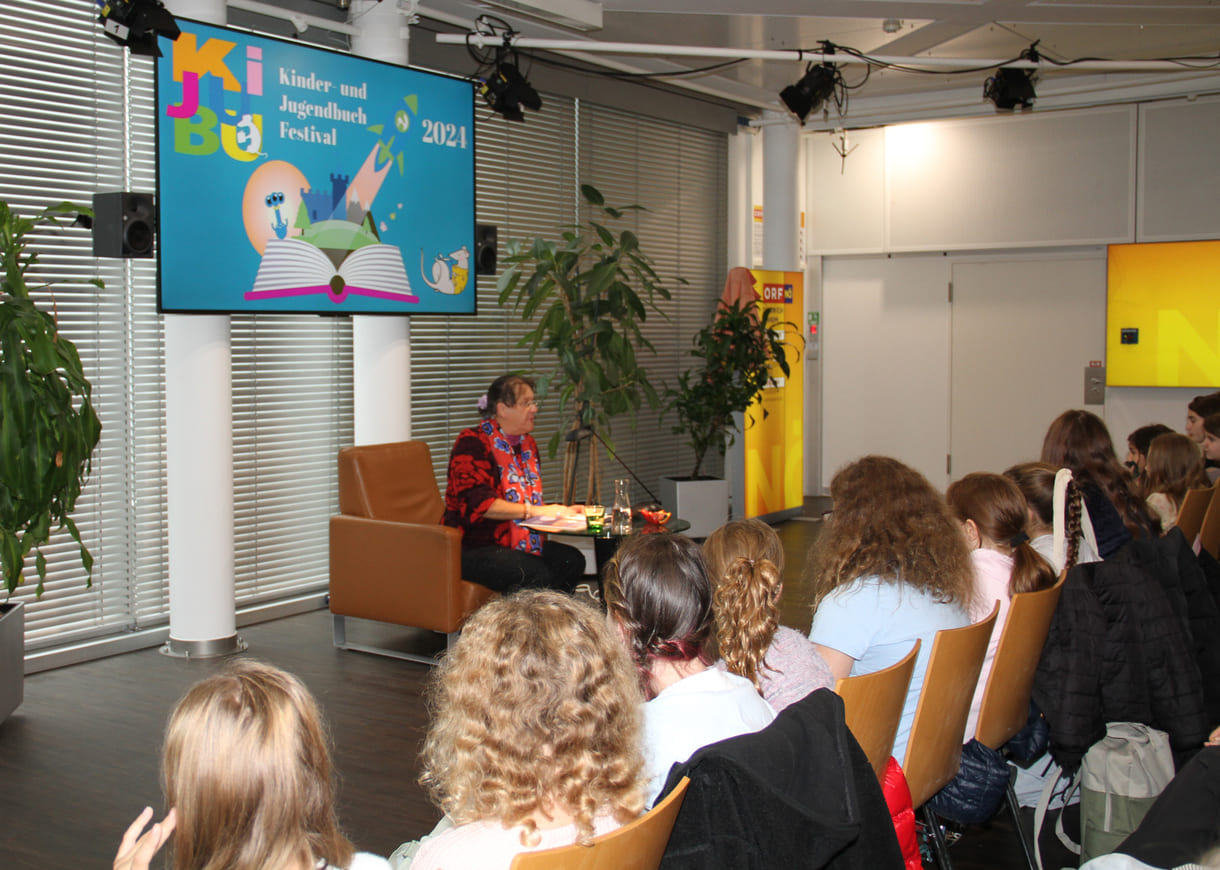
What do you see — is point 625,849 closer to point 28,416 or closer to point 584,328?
point 28,416

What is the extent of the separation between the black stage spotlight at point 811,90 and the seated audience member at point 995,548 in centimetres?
492

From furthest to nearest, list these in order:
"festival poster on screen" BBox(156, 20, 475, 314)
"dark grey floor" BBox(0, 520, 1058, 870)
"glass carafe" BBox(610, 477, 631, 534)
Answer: "glass carafe" BBox(610, 477, 631, 534) < "festival poster on screen" BBox(156, 20, 475, 314) < "dark grey floor" BBox(0, 520, 1058, 870)

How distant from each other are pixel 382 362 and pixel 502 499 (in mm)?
1354

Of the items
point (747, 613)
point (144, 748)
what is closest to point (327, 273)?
point (144, 748)

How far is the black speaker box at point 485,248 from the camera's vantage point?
650cm

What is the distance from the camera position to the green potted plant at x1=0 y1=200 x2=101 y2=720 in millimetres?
4066

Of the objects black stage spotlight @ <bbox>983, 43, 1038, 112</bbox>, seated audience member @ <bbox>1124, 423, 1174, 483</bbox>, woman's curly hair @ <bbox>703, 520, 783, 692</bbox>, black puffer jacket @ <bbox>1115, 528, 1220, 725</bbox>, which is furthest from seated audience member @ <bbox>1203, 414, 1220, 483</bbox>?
woman's curly hair @ <bbox>703, 520, 783, 692</bbox>

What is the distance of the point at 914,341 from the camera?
988cm

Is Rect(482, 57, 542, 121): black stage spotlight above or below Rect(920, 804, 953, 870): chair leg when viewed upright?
above

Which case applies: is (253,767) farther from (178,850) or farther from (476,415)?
(476,415)

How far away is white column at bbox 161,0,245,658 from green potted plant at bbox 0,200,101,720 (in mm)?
749

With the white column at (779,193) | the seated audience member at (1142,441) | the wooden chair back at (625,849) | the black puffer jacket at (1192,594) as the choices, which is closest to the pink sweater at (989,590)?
the black puffer jacket at (1192,594)

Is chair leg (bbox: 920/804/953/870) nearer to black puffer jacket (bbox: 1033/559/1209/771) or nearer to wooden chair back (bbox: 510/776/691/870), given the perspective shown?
black puffer jacket (bbox: 1033/559/1209/771)

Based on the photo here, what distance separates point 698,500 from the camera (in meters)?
8.36
